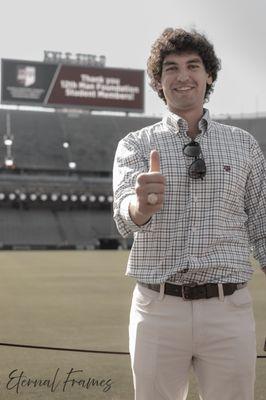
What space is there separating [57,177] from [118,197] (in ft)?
161

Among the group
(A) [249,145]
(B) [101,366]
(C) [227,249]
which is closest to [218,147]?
(A) [249,145]

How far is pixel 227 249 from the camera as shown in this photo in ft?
9.16

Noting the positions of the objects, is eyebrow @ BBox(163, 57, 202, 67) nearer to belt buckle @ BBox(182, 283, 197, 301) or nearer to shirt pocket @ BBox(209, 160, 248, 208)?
shirt pocket @ BBox(209, 160, 248, 208)

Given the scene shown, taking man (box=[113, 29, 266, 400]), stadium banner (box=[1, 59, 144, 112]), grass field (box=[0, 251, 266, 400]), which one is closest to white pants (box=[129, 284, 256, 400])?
man (box=[113, 29, 266, 400])

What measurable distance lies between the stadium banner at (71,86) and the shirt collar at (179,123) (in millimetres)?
52202

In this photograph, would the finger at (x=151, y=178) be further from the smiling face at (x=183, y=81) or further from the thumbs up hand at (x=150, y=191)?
the smiling face at (x=183, y=81)

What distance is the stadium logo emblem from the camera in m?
54.2

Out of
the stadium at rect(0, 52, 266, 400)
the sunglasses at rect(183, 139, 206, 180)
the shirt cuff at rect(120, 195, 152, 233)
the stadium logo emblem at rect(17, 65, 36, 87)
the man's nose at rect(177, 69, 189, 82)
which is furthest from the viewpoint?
the stadium logo emblem at rect(17, 65, 36, 87)

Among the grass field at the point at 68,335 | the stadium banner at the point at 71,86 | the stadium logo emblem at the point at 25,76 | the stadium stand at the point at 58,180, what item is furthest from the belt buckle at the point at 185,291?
the stadium logo emblem at the point at 25,76

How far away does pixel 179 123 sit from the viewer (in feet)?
9.53

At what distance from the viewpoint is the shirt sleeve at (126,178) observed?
2.65 meters

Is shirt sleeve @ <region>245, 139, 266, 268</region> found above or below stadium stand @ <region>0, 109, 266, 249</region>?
above

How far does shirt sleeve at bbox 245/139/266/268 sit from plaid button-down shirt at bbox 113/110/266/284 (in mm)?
46

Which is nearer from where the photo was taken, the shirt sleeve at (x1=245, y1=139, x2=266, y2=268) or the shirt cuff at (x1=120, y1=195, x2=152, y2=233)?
the shirt cuff at (x1=120, y1=195, x2=152, y2=233)
